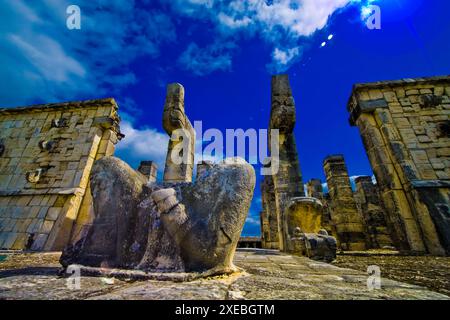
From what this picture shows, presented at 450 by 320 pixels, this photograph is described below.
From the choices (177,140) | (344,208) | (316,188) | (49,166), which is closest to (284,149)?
(177,140)

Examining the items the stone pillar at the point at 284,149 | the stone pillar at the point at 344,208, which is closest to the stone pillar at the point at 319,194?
the stone pillar at the point at 344,208

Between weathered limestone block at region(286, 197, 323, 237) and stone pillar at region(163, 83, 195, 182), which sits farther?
stone pillar at region(163, 83, 195, 182)

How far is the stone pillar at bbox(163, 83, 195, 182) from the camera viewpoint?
191 inches

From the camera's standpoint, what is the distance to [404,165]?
5.12m

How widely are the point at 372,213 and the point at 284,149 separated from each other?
6.85m

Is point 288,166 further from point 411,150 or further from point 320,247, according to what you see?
point 411,150

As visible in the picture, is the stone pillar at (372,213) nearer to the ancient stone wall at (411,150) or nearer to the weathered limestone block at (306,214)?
the ancient stone wall at (411,150)

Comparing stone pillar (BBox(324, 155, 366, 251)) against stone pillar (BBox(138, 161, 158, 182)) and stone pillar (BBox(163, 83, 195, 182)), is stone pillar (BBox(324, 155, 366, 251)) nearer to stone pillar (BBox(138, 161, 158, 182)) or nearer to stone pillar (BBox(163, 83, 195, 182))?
stone pillar (BBox(163, 83, 195, 182))

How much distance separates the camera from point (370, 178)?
10.2 meters

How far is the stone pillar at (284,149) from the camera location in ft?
16.4

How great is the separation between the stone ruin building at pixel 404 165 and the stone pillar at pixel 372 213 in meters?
3.09

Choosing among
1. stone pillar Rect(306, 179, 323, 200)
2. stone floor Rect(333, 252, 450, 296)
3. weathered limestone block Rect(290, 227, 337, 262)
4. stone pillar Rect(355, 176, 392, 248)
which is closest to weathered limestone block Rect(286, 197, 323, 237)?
weathered limestone block Rect(290, 227, 337, 262)
